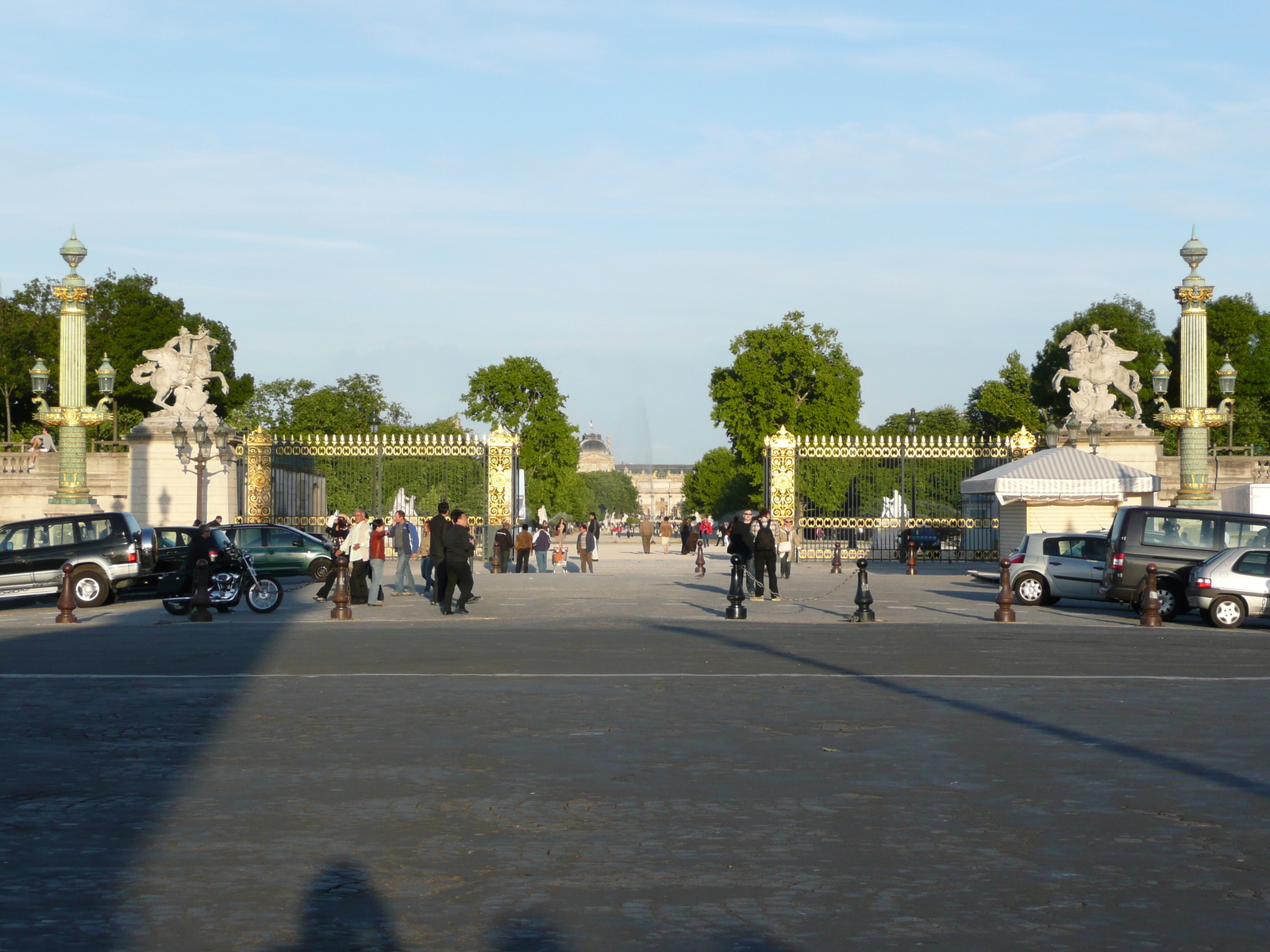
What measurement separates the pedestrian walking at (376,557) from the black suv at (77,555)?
339 centimetres

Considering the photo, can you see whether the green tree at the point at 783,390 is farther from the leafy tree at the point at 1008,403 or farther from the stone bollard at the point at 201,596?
the stone bollard at the point at 201,596

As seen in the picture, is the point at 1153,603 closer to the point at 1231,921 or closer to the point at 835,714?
the point at 835,714

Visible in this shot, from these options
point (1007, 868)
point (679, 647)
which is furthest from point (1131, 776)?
point (679, 647)

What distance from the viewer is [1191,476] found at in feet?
109

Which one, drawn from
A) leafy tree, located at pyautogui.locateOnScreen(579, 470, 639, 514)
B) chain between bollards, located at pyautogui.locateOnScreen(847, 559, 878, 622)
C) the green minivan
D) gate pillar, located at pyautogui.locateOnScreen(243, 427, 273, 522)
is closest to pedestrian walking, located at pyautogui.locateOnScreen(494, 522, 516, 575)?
the green minivan

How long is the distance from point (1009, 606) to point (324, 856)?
639 inches

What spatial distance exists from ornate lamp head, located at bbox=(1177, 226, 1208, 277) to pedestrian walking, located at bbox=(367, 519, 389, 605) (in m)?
18.9

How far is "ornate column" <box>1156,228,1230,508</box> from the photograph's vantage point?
3291 centimetres

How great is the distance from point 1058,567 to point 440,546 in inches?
388

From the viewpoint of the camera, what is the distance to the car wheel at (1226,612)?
69.0ft

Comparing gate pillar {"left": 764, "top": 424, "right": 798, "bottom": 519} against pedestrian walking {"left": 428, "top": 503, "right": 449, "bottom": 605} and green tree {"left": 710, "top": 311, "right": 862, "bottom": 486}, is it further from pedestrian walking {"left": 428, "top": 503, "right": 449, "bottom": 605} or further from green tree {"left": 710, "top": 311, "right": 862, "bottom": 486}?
green tree {"left": 710, "top": 311, "right": 862, "bottom": 486}

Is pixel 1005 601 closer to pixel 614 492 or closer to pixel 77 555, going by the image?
pixel 77 555

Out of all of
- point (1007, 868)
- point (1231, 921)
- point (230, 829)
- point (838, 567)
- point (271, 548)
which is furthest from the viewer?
point (838, 567)

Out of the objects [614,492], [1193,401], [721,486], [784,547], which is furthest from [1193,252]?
[614,492]
